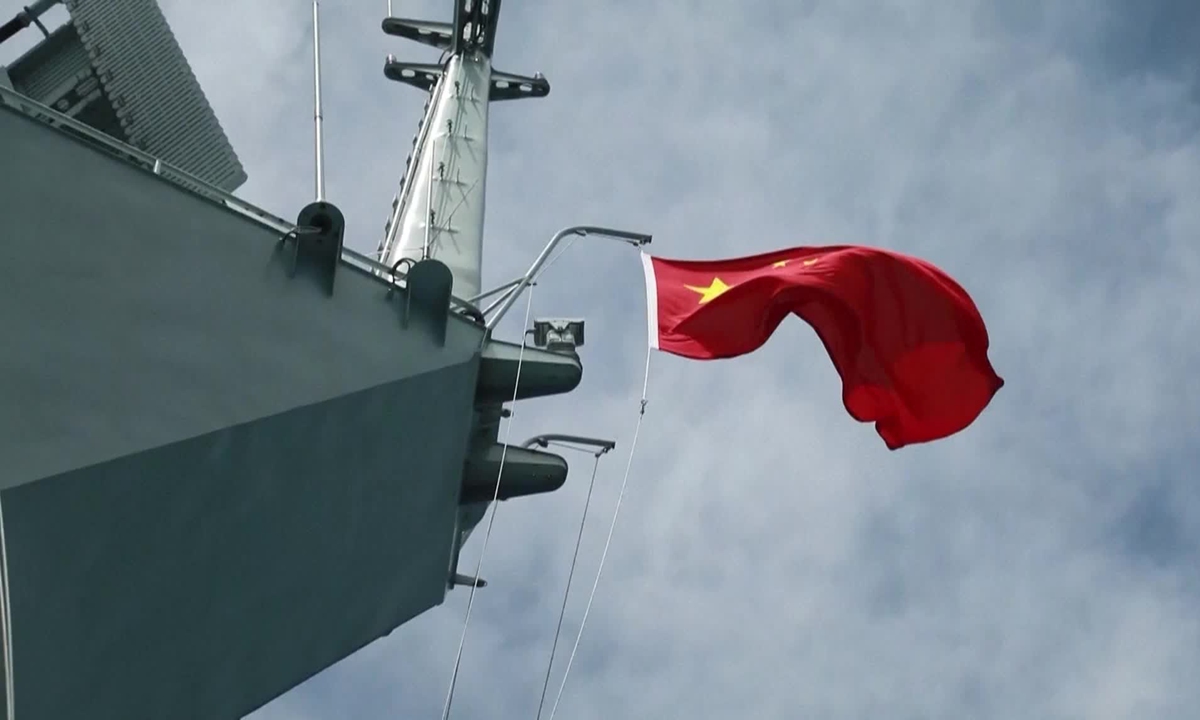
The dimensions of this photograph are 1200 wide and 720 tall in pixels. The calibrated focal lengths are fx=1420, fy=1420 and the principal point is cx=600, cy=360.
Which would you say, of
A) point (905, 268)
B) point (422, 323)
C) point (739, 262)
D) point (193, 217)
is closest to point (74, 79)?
point (193, 217)

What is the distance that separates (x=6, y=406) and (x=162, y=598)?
167cm

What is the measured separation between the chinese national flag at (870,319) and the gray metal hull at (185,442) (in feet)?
11.3

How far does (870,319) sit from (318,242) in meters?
7.11

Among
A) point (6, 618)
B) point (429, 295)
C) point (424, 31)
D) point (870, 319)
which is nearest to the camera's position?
point (6, 618)

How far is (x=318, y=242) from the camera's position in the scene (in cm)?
1016

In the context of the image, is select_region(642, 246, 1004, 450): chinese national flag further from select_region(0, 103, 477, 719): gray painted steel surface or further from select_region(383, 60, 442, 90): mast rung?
select_region(383, 60, 442, 90): mast rung

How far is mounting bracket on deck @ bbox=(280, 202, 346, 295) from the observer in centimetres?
1010

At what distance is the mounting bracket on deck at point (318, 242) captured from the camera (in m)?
10.1

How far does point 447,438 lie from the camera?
12.0m

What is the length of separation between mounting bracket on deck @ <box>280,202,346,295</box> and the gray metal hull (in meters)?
0.10

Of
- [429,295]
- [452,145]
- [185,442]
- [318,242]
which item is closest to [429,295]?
[429,295]

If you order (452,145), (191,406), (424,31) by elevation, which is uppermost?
(424,31)

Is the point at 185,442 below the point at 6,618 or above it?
above

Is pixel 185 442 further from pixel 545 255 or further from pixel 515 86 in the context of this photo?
pixel 515 86
